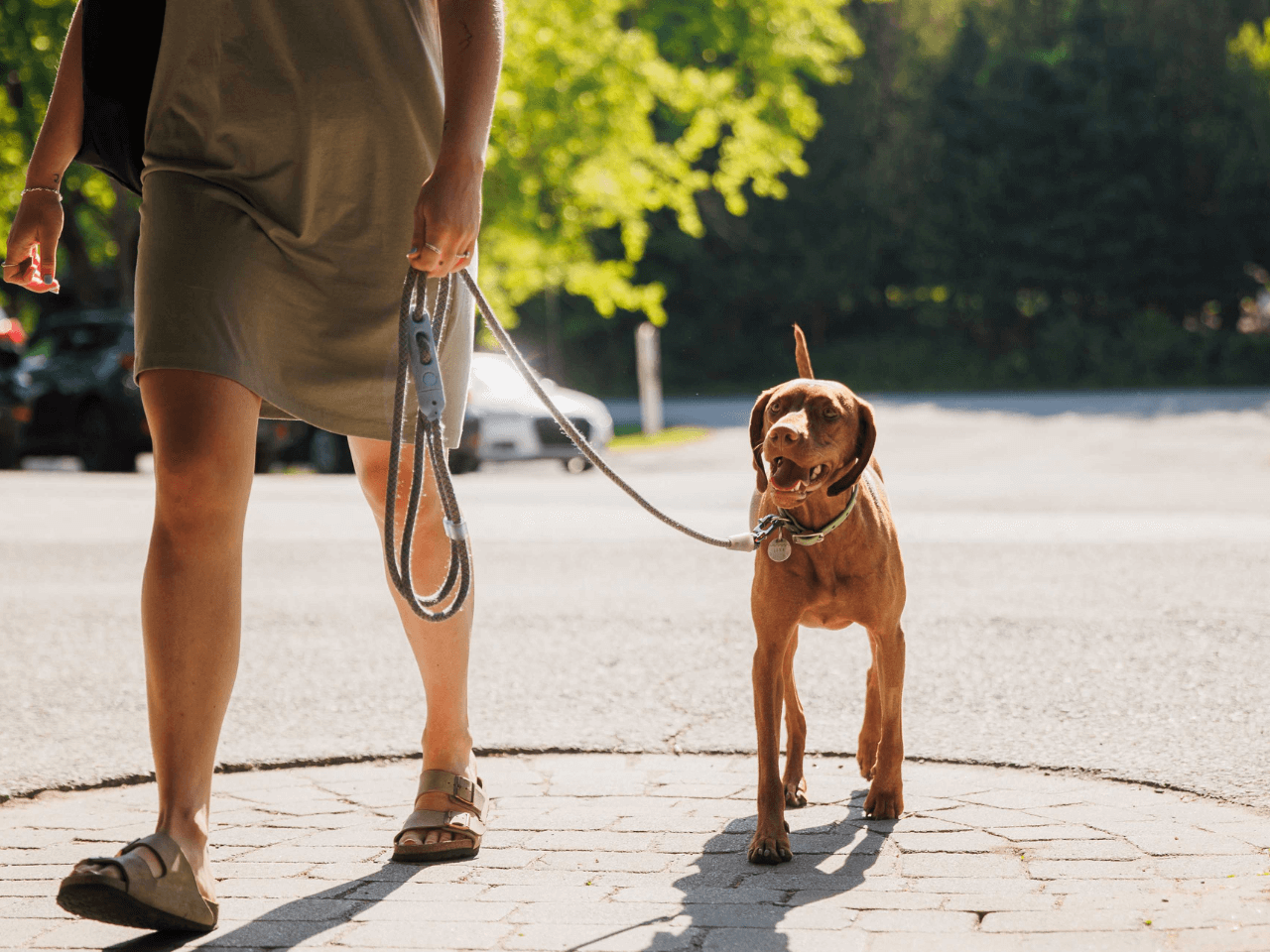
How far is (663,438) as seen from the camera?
20.1m

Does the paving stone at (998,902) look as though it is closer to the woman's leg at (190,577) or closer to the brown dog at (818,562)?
the brown dog at (818,562)

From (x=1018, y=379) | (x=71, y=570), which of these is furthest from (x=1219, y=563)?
(x=1018, y=379)

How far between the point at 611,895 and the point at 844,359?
3745cm

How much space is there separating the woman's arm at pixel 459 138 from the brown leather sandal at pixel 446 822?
1.06 meters

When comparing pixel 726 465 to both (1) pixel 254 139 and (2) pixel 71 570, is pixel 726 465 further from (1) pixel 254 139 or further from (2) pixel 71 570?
(1) pixel 254 139

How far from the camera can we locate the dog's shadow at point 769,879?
8.67ft

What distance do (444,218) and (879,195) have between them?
37.3 metres

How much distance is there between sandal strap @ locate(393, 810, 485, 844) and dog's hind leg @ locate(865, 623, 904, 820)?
862 millimetres

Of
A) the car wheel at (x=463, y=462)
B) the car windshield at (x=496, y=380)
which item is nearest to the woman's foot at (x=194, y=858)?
the car wheel at (x=463, y=462)

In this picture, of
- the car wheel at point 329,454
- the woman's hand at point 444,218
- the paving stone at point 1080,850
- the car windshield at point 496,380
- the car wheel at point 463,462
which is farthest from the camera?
the car wheel at point 329,454

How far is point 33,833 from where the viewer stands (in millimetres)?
3402

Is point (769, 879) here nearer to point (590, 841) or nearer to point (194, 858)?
point (590, 841)

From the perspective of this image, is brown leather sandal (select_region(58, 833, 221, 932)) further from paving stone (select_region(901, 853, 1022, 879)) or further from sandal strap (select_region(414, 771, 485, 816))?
paving stone (select_region(901, 853, 1022, 879))

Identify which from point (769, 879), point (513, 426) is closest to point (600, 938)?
point (769, 879)
